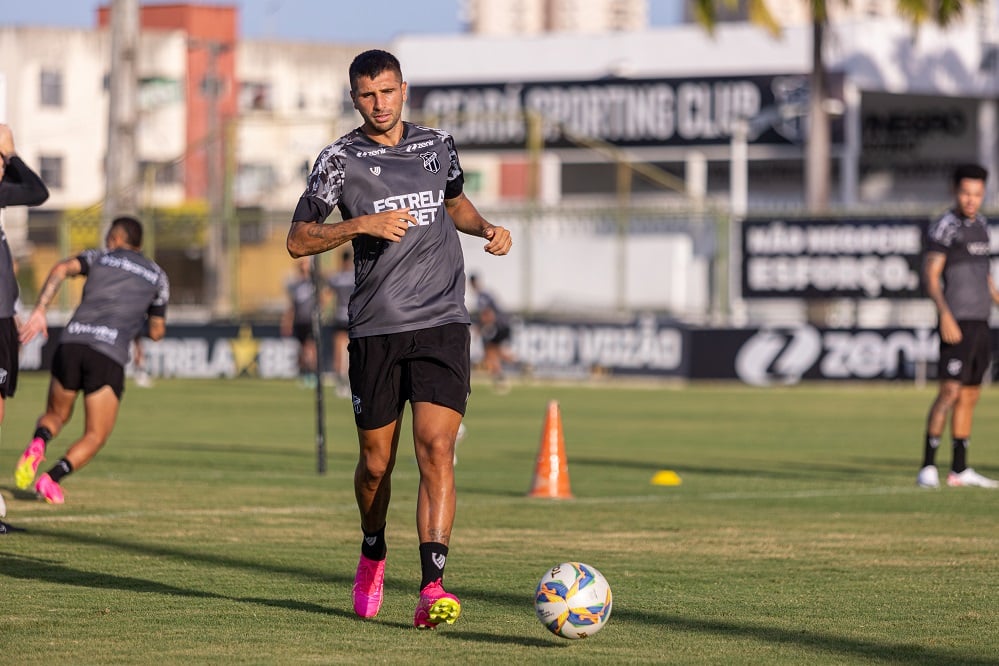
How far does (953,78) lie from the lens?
47906 mm

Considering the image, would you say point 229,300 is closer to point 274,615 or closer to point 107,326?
point 107,326

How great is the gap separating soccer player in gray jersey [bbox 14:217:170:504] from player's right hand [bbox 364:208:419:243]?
553 centimetres

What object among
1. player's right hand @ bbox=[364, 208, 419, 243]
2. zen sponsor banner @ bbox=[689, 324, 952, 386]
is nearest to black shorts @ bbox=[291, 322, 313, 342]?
zen sponsor banner @ bbox=[689, 324, 952, 386]

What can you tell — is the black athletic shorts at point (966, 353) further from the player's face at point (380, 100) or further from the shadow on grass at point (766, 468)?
the player's face at point (380, 100)

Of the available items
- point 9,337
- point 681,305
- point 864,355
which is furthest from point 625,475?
point 681,305

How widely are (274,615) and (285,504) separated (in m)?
4.89

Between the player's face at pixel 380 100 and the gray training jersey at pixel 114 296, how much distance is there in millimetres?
5501

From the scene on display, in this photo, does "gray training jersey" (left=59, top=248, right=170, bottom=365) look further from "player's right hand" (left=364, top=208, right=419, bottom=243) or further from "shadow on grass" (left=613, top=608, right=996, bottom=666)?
"shadow on grass" (left=613, top=608, right=996, bottom=666)

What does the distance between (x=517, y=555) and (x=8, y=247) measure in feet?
11.2

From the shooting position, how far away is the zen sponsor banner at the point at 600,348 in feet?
104

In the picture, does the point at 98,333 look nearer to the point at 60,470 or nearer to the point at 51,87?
the point at 60,470

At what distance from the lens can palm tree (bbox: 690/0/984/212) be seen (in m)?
33.7

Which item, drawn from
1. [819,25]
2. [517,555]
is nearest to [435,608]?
[517,555]

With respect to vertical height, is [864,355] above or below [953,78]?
below
